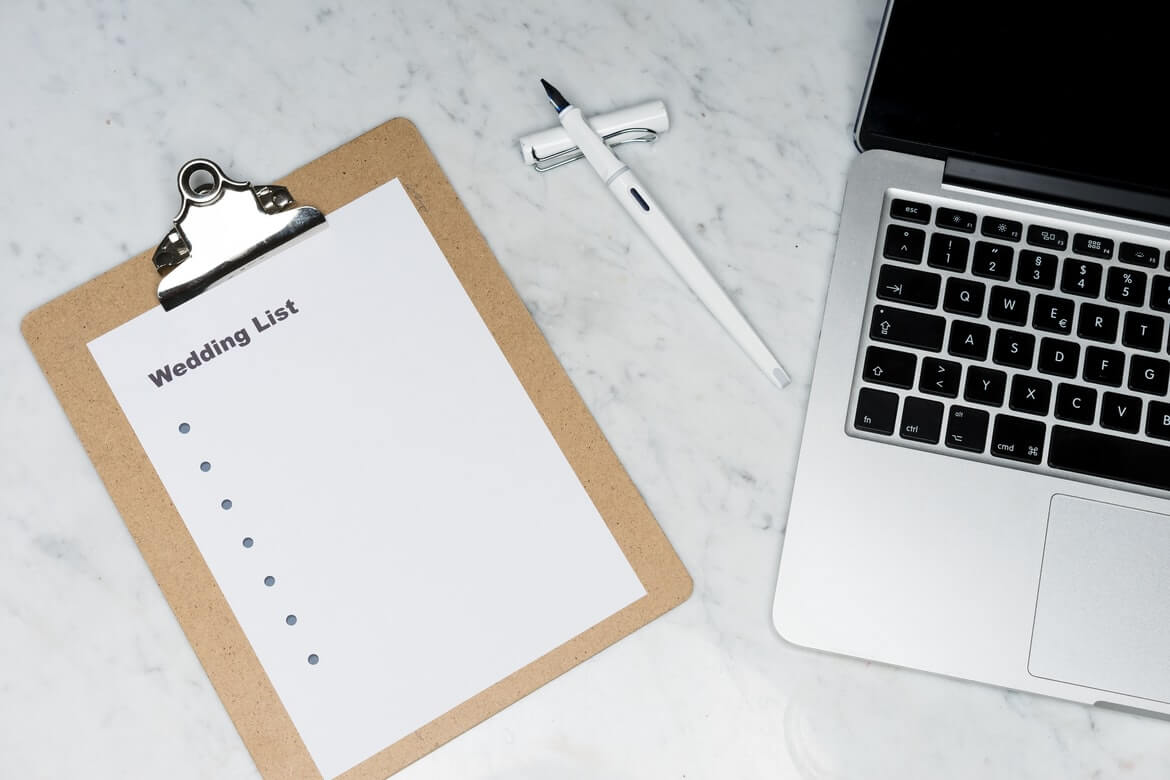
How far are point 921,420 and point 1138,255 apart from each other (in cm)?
17

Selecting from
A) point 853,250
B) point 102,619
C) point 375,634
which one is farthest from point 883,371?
point 102,619

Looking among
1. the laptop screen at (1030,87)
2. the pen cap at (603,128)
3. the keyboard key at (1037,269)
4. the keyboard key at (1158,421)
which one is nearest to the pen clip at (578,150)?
the pen cap at (603,128)

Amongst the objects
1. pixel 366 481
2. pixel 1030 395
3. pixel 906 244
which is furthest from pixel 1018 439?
pixel 366 481

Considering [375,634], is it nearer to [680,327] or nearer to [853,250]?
[680,327]

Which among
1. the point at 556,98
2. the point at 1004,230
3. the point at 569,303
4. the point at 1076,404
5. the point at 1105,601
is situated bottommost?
the point at 1105,601

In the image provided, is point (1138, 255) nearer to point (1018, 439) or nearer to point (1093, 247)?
point (1093, 247)

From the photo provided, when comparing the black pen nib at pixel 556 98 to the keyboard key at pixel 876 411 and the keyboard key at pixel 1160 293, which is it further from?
the keyboard key at pixel 1160 293

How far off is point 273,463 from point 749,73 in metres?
0.39

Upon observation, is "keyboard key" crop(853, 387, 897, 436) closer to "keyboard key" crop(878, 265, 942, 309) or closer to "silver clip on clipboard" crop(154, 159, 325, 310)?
"keyboard key" crop(878, 265, 942, 309)

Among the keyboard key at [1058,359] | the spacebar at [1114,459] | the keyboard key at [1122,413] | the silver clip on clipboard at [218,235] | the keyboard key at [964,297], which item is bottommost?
the spacebar at [1114,459]

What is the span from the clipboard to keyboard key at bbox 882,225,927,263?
0.68 ft

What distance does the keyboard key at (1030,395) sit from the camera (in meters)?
0.53

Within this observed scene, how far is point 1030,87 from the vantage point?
1.71 ft

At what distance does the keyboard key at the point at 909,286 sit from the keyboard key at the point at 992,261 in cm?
3
